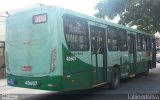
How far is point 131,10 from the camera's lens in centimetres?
2267

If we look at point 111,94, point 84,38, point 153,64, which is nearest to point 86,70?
point 84,38

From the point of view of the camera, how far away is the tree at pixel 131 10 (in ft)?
68.5

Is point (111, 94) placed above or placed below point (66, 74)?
below

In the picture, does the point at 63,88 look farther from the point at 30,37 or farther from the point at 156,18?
the point at 156,18

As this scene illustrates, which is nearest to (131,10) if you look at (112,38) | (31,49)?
(112,38)

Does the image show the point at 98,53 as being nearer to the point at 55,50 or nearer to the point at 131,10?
the point at 55,50

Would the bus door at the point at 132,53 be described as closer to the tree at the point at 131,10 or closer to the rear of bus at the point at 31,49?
the tree at the point at 131,10

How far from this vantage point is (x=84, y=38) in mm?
10750

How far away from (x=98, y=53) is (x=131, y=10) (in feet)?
38.3

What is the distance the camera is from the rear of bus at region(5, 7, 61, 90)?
935 centimetres

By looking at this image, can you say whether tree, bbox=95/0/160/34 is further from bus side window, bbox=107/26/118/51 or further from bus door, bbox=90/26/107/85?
bus door, bbox=90/26/107/85

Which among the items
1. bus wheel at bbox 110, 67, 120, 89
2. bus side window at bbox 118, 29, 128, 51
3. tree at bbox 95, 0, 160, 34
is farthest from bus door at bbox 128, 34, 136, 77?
tree at bbox 95, 0, 160, 34

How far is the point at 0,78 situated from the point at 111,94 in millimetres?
12109

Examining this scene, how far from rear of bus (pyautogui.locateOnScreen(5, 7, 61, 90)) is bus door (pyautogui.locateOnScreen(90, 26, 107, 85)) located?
7.60 ft
